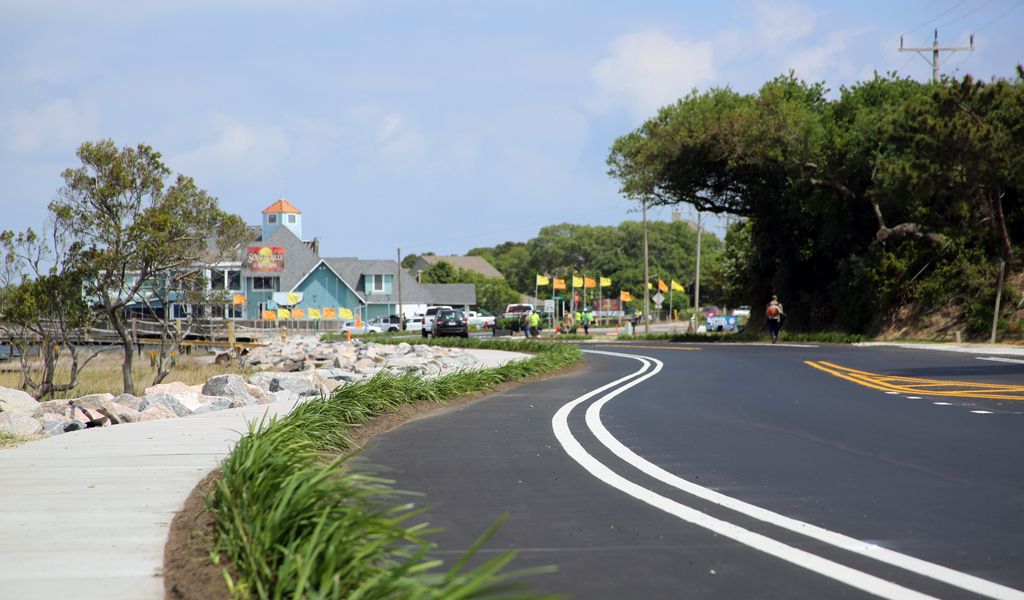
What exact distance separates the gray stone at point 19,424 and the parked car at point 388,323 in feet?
179

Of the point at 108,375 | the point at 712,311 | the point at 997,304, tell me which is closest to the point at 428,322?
the point at 712,311

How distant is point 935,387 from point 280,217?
224 ft

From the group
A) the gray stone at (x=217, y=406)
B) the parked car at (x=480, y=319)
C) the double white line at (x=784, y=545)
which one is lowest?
the gray stone at (x=217, y=406)

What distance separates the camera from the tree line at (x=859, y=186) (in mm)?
25859

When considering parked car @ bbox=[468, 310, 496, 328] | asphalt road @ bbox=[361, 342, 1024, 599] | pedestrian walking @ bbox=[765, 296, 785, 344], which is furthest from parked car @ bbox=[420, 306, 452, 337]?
asphalt road @ bbox=[361, 342, 1024, 599]

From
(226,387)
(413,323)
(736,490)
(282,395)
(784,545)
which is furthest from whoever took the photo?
(413,323)

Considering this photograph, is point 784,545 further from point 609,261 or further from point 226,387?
point 609,261

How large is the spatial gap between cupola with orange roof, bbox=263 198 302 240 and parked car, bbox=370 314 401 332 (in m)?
14.4

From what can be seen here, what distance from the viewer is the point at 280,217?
2936 inches

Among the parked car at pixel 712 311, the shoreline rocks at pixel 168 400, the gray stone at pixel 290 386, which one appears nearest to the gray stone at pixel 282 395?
the shoreline rocks at pixel 168 400

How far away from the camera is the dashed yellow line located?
1243 cm

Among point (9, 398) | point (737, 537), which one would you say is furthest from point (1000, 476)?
point (9, 398)

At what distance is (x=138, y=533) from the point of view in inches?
180

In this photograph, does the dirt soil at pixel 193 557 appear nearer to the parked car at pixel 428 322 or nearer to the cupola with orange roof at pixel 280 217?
the parked car at pixel 428 322
